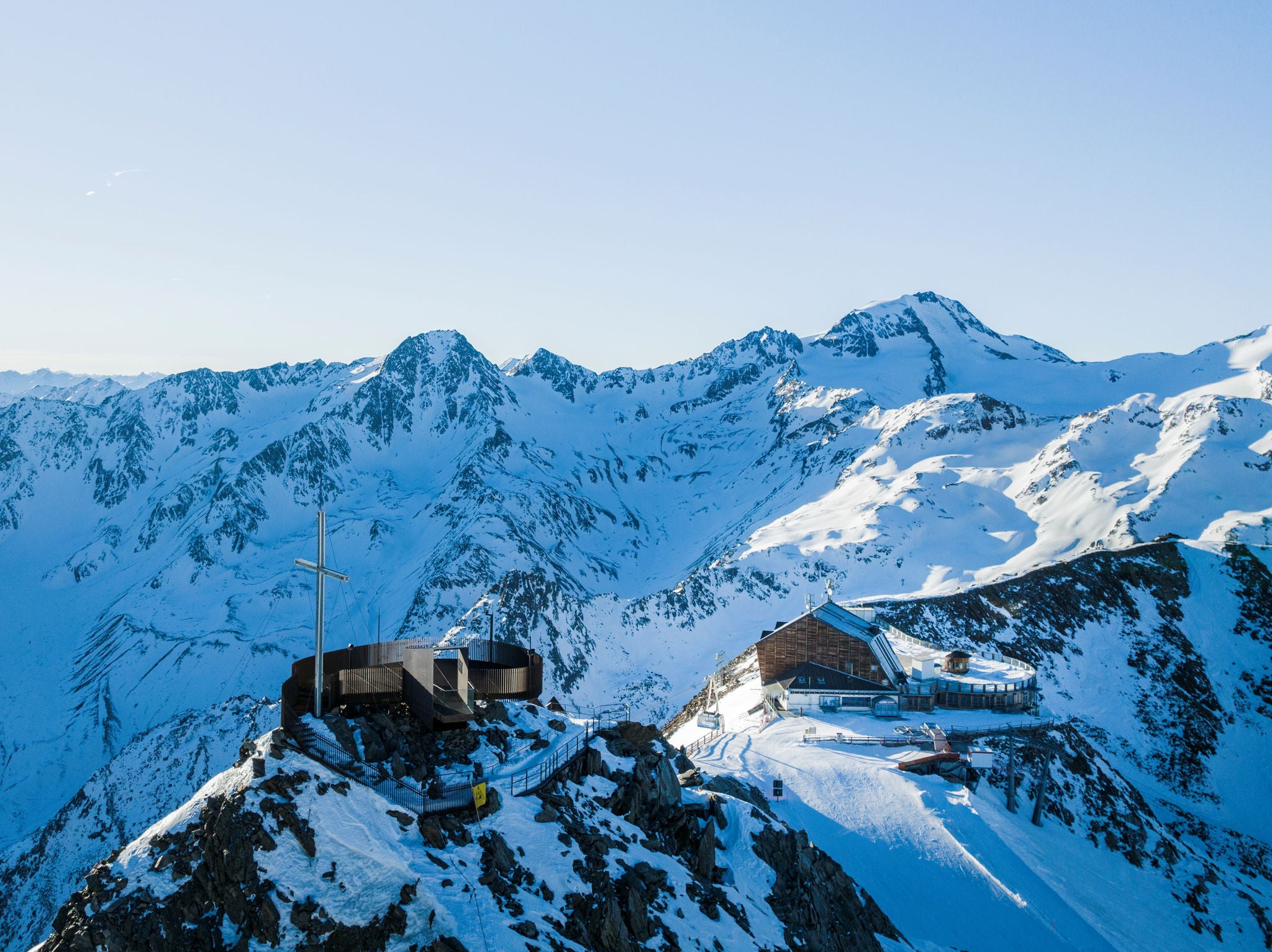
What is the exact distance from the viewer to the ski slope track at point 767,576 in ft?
205

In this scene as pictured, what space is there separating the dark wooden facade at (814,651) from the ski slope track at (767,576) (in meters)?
12.6

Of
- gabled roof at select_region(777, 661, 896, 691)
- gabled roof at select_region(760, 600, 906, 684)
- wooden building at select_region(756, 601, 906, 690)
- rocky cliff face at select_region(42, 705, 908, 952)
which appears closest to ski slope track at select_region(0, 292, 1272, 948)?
gabled roof at select_region(760, 600, 906, 684)

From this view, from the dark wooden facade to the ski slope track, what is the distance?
1258cm

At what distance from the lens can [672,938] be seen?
63.4ft

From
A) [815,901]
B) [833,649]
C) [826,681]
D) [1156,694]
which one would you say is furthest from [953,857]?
[1156,694]

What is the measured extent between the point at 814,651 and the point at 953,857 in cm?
2028

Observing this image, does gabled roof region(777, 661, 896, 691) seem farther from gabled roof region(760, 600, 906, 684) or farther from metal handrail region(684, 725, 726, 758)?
metal handrail region(684, 725, 726, 758)

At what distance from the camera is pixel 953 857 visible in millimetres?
32125

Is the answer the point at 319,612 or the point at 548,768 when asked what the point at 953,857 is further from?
the point at 319,612

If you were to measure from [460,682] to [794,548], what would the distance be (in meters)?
87.0

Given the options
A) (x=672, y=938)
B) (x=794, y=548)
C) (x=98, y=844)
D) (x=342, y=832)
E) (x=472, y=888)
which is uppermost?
(x=342, y=832)

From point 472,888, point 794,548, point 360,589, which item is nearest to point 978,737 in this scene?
point 472,888

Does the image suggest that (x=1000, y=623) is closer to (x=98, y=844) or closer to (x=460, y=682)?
(x=460, y=682)

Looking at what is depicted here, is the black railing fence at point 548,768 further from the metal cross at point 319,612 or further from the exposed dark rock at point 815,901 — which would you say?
the exposed dark rock at point 815,901
